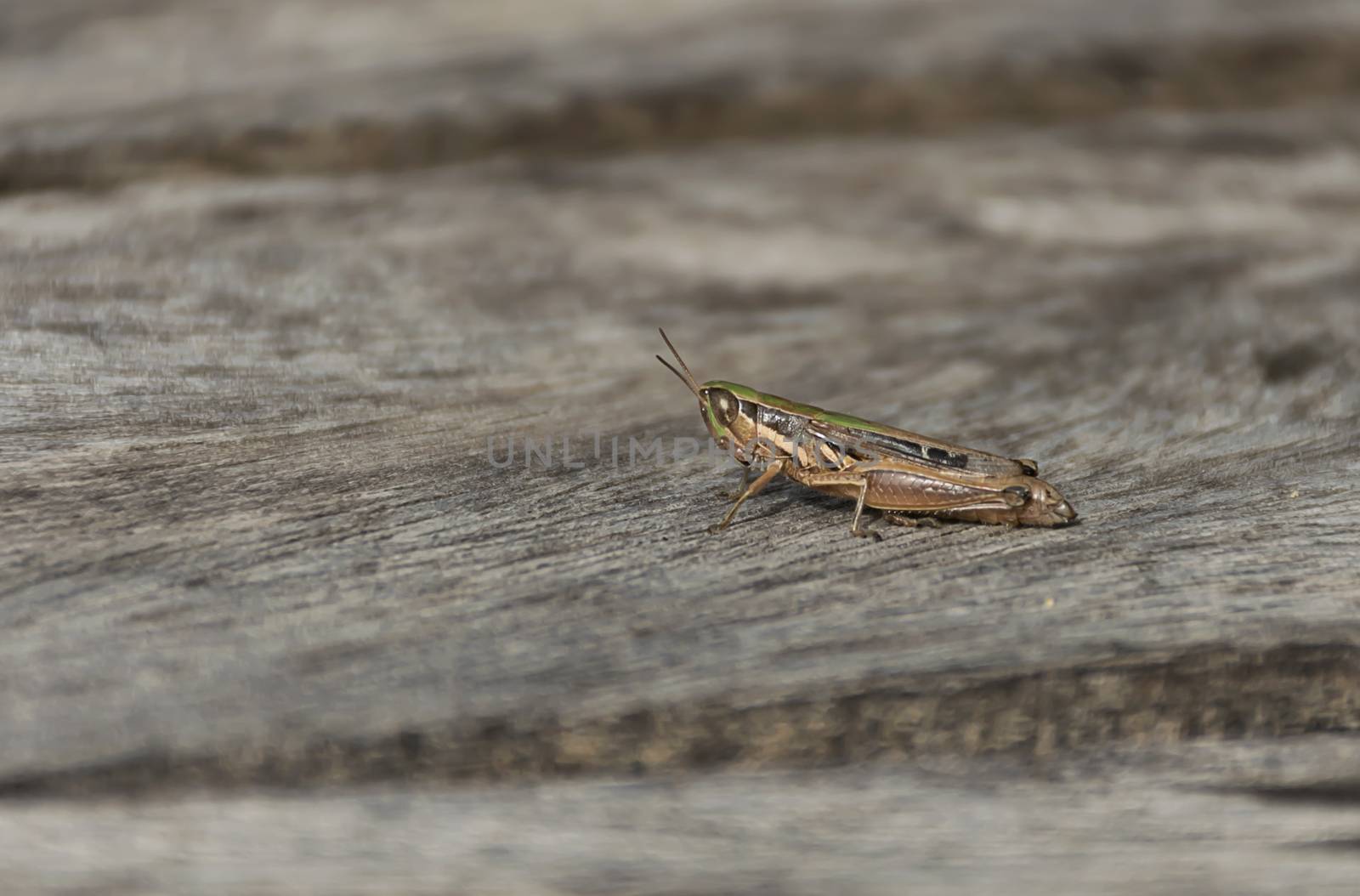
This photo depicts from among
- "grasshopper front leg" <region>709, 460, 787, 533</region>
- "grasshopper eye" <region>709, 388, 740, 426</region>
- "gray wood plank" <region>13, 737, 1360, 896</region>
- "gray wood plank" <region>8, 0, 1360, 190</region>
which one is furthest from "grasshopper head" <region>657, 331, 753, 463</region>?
"gray wood plank" <region>8, 0, 1360, 190</region>

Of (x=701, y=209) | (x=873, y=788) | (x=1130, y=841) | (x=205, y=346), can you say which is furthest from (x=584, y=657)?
(x=701, y=209)

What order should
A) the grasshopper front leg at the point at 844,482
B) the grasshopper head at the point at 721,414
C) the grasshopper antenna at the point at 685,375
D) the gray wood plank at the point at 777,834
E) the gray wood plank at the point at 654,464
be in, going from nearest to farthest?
the gray wood plank at the point at 777,834
the gray wood plank at the point at 654,464
the grasshopper front leg at the point at 844,482
the grasshopper head at the point at 721,414
the grasshopper antenna at the point at 685,375

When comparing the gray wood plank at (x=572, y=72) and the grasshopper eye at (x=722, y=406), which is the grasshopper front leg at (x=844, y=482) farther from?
the gray wood plank at (x=572, y=72)

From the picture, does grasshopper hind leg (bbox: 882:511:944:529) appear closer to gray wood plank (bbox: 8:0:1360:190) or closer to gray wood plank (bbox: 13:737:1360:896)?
gray wood plank (bbox: 13:737:1360:896)

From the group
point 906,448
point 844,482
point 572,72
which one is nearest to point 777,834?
point 844,482

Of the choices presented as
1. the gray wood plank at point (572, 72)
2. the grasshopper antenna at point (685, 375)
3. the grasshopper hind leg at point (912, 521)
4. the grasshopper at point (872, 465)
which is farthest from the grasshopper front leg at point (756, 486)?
the gray wood plank at point (572, 72)

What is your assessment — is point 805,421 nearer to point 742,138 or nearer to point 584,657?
point 584,657

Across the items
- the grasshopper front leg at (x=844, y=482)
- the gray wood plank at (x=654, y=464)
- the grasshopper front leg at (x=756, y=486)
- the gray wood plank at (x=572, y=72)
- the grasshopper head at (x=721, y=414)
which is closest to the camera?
the gray wood plank at (x=654, y=464)
